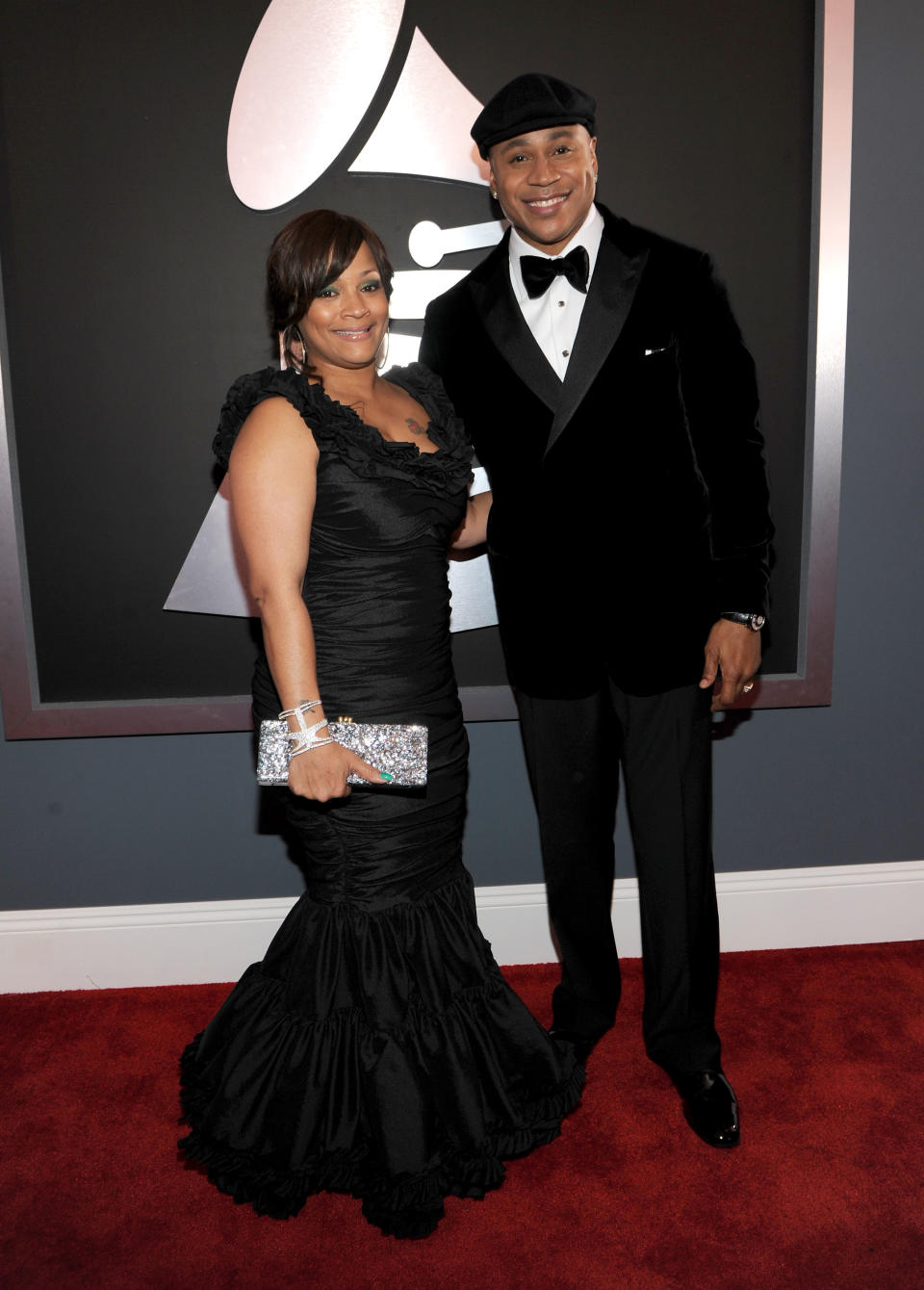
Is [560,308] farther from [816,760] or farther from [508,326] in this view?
[816,760]

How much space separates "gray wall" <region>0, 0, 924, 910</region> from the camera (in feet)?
8.29

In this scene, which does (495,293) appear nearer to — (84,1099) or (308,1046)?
(308,1046)

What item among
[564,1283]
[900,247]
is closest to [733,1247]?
[564,1283]

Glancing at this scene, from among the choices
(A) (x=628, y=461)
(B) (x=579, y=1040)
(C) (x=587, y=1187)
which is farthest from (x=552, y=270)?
(C) (x=587, y=1187)

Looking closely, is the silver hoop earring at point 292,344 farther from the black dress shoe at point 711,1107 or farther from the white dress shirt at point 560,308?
the black dress shoe at point 711,1107

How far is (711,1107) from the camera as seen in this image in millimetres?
2125

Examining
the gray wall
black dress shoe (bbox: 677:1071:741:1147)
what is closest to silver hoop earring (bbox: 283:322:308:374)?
the gray wall

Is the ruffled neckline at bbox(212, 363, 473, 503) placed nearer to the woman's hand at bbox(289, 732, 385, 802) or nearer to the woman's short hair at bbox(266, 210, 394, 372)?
the woman's short hair at bbox(266, 210, 394, 372)

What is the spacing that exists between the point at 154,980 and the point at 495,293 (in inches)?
78.8

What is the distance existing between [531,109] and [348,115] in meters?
0.62

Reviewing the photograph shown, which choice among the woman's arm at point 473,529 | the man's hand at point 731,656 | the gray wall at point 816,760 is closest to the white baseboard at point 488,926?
the gray wall at point 816,760

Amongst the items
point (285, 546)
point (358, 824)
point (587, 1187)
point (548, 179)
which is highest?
point (548, 179)

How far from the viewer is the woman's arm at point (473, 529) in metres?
2.25

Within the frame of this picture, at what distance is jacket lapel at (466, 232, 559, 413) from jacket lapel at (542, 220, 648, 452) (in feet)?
0.09
